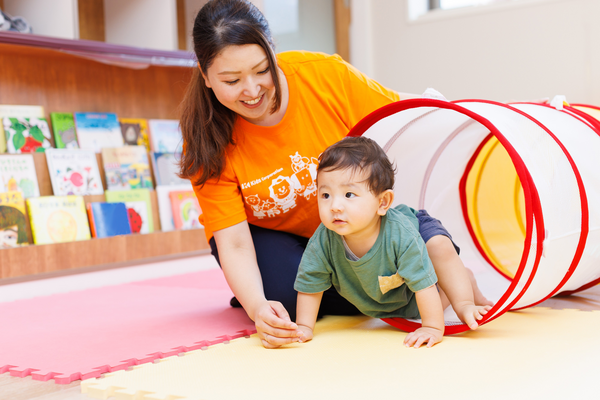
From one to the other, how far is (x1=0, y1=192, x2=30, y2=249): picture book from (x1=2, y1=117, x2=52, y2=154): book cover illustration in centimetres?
22

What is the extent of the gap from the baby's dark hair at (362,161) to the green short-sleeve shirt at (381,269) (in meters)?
0.11

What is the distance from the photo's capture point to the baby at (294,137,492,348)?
47.9 inches

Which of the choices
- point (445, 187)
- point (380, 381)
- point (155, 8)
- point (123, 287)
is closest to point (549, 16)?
point (445, 187)

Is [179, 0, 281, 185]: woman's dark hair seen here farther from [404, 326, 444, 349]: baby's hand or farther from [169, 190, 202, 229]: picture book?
[169, 190, 202, 229]: picture book

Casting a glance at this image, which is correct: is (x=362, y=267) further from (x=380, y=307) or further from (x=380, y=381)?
(x=380, y=381)

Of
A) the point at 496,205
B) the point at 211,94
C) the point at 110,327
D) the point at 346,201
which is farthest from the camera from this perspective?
the point at 496,205

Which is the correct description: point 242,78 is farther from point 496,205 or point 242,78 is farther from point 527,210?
point 496,205

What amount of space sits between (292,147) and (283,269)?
0.31 metres

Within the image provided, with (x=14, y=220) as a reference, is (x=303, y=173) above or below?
above

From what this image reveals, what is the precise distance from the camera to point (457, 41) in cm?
344

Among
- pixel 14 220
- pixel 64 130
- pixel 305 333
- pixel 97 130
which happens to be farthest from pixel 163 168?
pixel 305 333

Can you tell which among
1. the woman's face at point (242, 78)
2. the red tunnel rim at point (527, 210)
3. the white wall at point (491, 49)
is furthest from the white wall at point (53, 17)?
the white wall at point (491, 49)

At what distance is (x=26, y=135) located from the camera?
2.60 m

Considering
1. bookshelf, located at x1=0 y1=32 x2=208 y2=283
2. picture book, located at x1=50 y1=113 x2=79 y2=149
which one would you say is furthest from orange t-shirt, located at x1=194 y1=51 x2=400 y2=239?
picture book, located at x1=50 y1=113 x2=79 y2=149
